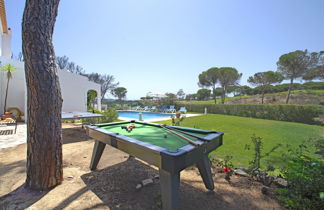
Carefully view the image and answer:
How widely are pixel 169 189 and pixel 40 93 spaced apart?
2244mm

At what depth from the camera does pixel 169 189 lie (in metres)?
1.49

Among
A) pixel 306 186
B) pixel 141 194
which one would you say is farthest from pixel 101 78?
pixel 306 186

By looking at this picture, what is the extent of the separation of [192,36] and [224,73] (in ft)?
51.7

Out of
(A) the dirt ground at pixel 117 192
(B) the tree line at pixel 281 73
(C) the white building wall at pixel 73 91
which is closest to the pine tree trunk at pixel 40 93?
(A) the dirt ground at pixel 117 192

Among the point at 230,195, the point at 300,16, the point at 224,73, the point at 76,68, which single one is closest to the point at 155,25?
the point at 300,16

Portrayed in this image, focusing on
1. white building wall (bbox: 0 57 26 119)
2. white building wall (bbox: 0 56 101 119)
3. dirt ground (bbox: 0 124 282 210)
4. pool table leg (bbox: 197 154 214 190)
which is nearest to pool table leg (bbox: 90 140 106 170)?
dirt ground (bbox: 0 124 282 210)

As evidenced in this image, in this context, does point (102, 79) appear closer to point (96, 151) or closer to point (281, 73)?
point (96, 151)

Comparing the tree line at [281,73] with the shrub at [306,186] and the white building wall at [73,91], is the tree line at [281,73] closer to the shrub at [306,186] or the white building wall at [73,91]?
the white building wall at [73,91]

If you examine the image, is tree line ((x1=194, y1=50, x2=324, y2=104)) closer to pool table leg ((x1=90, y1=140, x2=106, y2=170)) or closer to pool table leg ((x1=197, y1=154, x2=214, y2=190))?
pool table leg ((x1=197, y1=154, x2=214, y2=190))

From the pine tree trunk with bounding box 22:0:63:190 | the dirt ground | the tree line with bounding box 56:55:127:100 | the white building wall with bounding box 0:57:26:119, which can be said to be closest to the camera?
the dirt ground

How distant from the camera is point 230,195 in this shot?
215cm

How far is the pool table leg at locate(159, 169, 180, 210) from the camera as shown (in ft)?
4.84

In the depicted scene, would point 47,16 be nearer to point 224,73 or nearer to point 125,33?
point 125,33

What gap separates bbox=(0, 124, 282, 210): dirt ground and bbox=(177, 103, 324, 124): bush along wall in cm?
990
